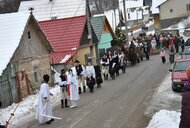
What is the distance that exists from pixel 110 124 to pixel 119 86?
1066cm

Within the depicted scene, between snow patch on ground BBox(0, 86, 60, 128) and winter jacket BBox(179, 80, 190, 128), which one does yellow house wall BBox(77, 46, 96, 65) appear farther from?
winter jacket BBox(179, 80, 190, 128)

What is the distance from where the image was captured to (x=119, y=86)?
2598 cm

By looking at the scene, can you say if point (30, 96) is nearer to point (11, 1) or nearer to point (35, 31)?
point (35, 31)

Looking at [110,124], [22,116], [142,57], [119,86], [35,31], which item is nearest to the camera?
[110,124]

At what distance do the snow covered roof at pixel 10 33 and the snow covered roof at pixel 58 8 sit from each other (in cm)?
1968

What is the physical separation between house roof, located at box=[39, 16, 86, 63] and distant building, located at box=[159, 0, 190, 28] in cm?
Answer: 4758

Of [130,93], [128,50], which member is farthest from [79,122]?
[128,50]

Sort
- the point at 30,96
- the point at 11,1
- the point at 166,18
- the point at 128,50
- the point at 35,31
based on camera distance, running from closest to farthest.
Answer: the point at 30,96 → the point at 35,31 → the point at 128,50 → the point at 166,18 → the point at 11,1

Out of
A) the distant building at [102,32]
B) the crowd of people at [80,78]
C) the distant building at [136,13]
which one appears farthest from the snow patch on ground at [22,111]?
the distant building at [136,13]

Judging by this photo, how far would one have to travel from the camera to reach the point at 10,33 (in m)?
25.4

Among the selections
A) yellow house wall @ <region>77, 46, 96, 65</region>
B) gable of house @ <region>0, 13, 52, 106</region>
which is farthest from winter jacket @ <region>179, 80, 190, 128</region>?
yellow house wall @ <region>77, 46, 96, 65</region>

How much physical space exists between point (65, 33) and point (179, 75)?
19.5 m

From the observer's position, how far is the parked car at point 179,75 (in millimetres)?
21453

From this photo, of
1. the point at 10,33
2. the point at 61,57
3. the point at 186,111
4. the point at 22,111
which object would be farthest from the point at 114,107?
the point at 61,57
